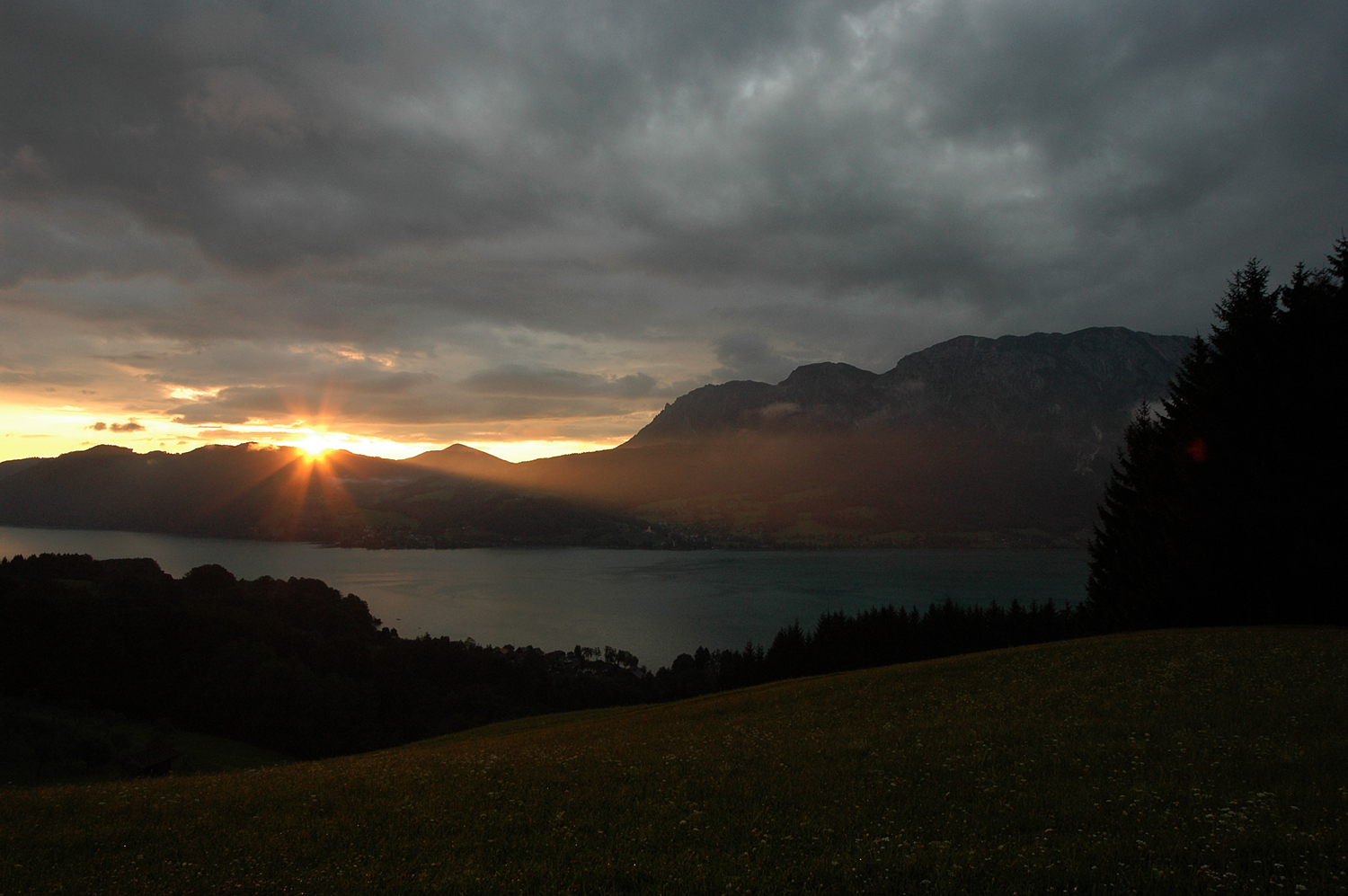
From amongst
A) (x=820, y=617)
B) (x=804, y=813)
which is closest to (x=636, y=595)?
(x=820, y=617)

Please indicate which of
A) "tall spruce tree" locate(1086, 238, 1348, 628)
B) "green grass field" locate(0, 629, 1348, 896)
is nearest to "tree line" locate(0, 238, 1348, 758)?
"tall spruce tree" locate(1086, 238, 1348, 628)

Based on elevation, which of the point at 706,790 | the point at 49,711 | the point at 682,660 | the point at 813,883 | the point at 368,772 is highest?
the point at 813,883

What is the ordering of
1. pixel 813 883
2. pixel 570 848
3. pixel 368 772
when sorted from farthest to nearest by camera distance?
pixel 368 772, pixel 570 848, pixel 813 883

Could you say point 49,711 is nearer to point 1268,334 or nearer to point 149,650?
point 149,650

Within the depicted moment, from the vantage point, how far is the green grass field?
6.97m

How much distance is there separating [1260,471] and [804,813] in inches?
1333

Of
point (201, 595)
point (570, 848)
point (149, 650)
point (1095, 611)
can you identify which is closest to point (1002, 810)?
point (570, 848)

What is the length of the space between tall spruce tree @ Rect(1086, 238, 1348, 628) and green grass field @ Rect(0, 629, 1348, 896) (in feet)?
57.9

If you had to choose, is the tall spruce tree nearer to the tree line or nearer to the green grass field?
the tree line

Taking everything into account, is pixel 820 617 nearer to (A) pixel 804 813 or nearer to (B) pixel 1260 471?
(B) pixel 1260 471

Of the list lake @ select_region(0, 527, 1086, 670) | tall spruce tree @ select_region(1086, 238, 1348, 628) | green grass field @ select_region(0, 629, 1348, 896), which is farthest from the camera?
lake @ select_region(0, 527, 1086, 670)

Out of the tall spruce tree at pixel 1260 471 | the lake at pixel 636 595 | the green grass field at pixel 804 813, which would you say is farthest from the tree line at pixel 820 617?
the green grass field at pixel 804 813

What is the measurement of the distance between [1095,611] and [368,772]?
5138 cm

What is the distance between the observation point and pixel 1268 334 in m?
31.5
